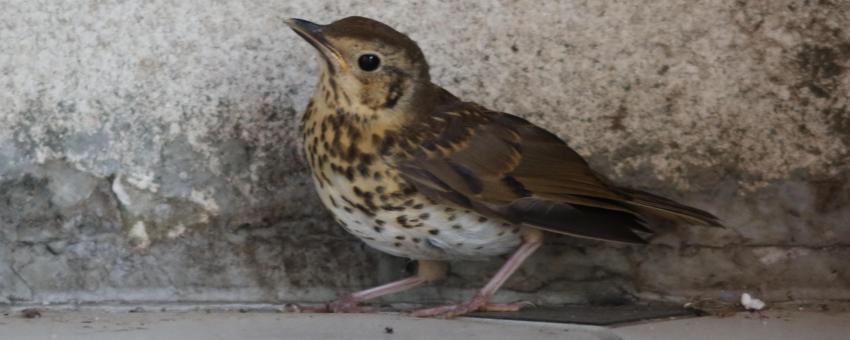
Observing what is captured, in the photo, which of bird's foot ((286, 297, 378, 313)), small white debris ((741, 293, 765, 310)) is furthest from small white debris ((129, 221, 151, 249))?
small white debris ((741, 293, 765, 310))

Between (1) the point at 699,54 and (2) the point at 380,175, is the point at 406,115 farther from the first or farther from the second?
(1) the point at 699,54

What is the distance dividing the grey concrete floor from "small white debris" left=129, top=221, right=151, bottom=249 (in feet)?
0.63

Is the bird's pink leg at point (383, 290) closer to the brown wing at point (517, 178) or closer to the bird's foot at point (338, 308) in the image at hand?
the bird's foot at point (338, 308)

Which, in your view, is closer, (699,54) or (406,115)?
(406,115)

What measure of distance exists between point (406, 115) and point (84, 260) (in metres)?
0.88

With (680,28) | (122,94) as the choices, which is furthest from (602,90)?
(122,94)

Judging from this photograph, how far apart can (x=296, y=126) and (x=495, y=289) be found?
2.06ft

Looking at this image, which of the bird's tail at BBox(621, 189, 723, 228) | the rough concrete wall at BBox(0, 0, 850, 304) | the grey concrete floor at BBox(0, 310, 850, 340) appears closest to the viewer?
the grey concrete floor at BBox(0, 310, 850, 340)

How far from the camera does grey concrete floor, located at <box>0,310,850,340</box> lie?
3.09 meters

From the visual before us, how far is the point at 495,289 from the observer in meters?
3.36

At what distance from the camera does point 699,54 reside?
3559mm

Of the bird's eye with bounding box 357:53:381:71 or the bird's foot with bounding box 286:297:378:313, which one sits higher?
the bird's eye with bounding box 357:53:381:71

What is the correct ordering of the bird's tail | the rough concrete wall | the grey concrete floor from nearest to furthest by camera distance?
the grey concrete floor, the bird's tail, the rough concrete wall

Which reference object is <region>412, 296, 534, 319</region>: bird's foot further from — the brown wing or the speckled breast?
the brown wing
